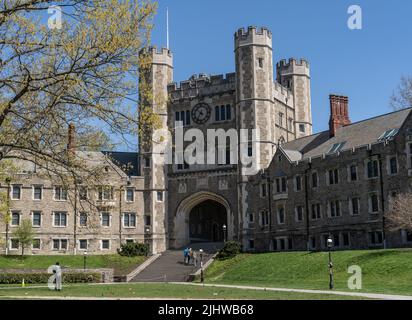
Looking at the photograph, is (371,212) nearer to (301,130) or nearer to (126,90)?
(301,130)

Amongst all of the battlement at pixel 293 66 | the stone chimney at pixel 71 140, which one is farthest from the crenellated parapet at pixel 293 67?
the stone chimney at pixel 71 140

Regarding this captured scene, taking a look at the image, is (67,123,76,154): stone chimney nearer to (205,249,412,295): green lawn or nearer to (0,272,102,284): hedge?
(205,249,412,295): green lawn

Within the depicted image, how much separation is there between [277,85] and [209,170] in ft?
35.6

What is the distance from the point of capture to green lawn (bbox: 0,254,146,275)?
2018 inches

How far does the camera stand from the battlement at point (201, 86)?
60688mm

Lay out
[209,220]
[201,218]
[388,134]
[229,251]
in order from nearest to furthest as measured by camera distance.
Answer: [388,134]
[229,251]
[201,218]
[209,220]

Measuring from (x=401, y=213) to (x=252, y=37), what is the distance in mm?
26833

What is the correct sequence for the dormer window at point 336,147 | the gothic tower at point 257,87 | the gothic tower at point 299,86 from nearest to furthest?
the dormer window at point 336,147, the gothic tower at point 257,87, the gothic tower at point 299,86

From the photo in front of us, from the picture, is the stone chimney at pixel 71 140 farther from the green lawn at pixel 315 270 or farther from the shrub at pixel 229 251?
the shrub at pixel 229 251

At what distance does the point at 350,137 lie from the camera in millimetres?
49375

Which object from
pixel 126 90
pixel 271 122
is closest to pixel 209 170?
pixel 271 122

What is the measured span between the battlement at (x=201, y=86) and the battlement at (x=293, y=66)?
9190 mm

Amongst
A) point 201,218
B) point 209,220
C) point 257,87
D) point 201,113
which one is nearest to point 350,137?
point 257,87

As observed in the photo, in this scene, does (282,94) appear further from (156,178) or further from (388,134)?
(388,134)
